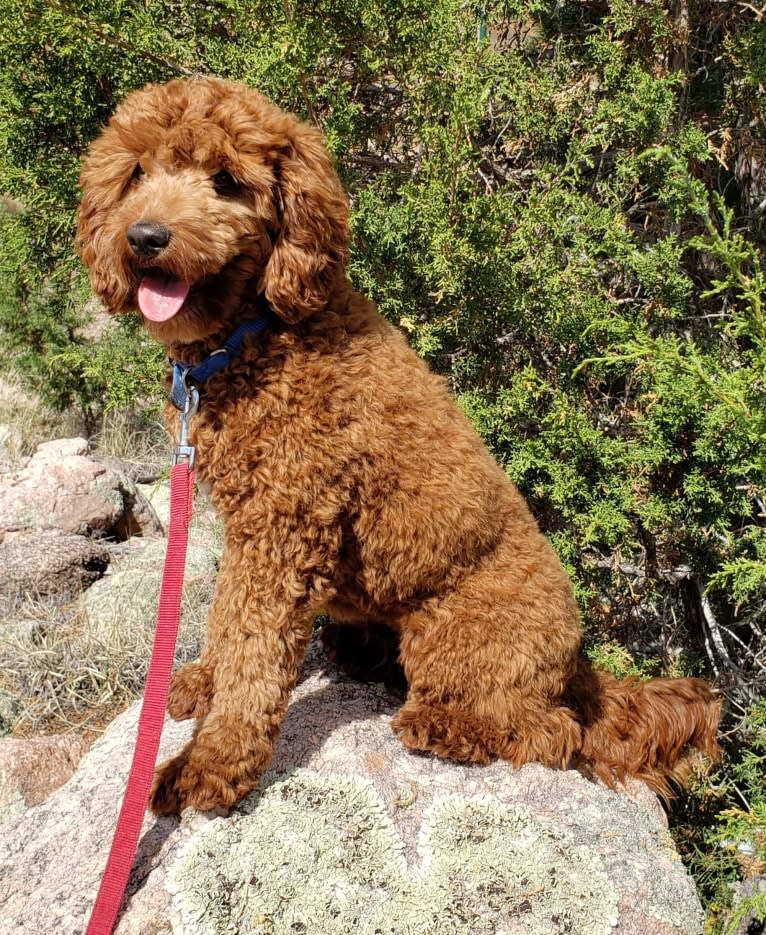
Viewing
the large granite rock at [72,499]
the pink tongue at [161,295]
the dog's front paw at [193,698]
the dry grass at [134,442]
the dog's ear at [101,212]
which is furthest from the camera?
the dry grass at [134,442]

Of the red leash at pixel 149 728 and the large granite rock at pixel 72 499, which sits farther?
the large granite rock at pixel 72 499

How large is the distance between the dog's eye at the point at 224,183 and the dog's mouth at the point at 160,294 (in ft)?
0.99

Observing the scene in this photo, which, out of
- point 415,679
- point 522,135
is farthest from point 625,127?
point 415,679

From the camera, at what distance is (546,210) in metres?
3.64

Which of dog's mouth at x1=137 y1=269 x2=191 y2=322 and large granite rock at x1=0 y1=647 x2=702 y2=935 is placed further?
dog's mouth at x1=137 y1=269 x2=191 y2=322

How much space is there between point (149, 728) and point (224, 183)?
4.95ft

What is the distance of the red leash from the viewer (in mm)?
1955

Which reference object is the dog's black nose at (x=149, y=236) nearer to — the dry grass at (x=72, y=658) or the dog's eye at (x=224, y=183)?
the dog's eye at (x=224, y=183)

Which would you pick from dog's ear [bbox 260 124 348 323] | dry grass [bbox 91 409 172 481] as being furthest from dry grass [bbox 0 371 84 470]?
dog's ear [bbox 260 124 348 323]

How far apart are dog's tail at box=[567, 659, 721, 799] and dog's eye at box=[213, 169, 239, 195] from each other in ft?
6.62

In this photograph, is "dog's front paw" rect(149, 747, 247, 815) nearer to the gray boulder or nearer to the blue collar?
the blue collar

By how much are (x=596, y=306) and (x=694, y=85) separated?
4.89 feet

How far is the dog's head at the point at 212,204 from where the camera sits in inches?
89.0

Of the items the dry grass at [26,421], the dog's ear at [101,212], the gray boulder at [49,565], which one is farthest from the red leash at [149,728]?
the dry grass at [26,421]
